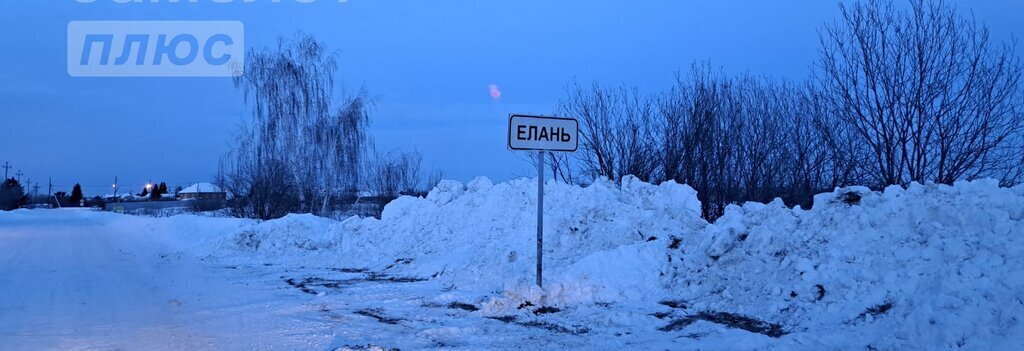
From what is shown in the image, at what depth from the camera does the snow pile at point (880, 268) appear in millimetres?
5340

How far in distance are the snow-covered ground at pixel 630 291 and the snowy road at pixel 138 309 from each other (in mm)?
43

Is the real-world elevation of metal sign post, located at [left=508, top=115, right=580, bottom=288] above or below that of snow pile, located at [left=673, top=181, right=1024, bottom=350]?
above

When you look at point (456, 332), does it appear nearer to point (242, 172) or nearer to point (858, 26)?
point (858, 26)

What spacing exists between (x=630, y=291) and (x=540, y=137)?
7.22 feet

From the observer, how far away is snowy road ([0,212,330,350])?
20.8 feet

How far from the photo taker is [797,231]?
7.90 meters

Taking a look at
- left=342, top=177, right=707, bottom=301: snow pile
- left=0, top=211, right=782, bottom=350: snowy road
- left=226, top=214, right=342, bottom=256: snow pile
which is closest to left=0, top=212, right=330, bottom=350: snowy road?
left=0, top=211, right=782, bottom=350: snowy road

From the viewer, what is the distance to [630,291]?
8.34 meters

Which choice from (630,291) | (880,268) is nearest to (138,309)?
(630,291)

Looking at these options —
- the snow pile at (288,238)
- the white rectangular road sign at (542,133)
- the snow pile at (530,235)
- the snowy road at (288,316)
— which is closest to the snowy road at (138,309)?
the snowy road at (288,316)

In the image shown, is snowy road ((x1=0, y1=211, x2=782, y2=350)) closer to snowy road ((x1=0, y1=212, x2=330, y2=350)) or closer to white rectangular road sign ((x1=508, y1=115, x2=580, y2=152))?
snowy road ((x1=0, y1=212, x2=330, y2=350))

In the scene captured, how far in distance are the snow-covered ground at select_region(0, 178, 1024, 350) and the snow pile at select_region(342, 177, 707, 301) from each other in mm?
47

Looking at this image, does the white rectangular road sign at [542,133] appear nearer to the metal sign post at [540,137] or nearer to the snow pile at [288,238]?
the metal sign post at [540,137]

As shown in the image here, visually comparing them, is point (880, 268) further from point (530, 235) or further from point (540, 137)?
point (530, 235)
